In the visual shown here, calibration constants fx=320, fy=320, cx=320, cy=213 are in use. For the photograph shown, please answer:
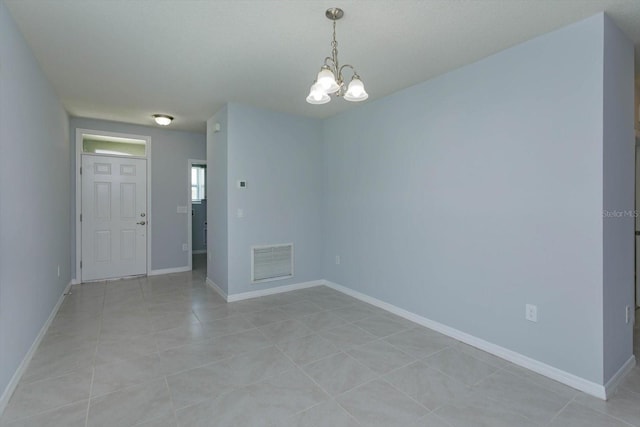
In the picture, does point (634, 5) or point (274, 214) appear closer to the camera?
point (634, 5)

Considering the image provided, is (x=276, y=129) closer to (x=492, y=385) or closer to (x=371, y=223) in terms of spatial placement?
(x=371, y=223)

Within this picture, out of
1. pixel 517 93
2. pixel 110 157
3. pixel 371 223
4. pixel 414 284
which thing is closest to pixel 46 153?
pixel 110 157

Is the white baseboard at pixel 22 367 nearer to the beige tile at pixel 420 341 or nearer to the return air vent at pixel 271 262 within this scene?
the return air vent at pixel 271 262

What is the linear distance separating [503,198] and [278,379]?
2.20m

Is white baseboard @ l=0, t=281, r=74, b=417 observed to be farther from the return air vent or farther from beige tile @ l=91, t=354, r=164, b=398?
the return air vent

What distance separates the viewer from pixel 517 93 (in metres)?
2.47

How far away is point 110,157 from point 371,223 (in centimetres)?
421

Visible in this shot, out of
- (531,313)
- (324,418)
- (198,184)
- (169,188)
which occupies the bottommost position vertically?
(324,418)

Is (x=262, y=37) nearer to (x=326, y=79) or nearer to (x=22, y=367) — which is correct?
(x=326, y=79)

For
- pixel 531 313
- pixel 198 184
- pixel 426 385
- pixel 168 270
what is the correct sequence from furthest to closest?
pixel 198 184
pixel 168 270
pixel 531 313
pixel 426 385

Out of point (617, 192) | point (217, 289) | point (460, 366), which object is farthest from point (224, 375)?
point (617, 192)

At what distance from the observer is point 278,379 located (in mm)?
2268

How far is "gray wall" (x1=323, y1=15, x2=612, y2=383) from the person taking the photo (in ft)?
6.98

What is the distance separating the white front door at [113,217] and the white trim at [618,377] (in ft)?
19.1
